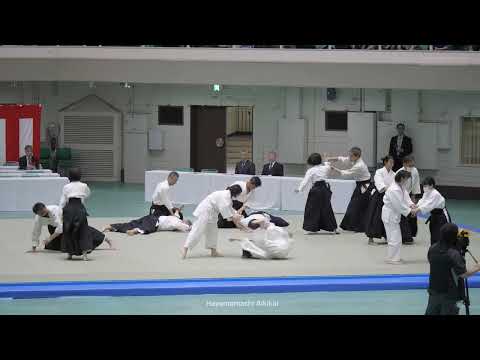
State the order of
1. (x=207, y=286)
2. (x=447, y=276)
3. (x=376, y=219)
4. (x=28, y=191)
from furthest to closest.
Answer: (x=28, y=191) < (x=376, y=219) < (x=207, y=286) < (x=447, y=276)

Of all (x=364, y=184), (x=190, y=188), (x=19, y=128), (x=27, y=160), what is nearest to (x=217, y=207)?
(x=364, y=184)

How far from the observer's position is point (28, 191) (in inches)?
851

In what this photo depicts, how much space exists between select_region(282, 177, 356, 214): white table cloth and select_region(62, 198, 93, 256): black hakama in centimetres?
711

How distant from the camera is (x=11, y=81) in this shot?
85.8 ft

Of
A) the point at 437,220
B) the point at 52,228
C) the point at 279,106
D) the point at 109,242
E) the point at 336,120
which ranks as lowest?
the point at 109,242

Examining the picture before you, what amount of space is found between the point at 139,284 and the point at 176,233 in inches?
168

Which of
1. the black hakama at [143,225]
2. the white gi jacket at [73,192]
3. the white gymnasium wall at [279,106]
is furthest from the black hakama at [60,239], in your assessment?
the white gymnasium wall at [279,106]

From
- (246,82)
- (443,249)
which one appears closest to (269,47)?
(246,82)

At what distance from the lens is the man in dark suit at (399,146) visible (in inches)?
995

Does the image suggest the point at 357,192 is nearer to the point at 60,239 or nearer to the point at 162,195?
the point at 162,195

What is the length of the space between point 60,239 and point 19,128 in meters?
8.01

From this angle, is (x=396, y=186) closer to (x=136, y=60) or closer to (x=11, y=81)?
(x=136, y=60)

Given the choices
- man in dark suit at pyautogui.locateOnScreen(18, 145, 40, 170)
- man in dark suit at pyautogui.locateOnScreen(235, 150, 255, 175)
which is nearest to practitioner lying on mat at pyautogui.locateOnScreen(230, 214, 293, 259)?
man in dark suit at pyautogui.locateOnScreen(235, 150, 255, 175)

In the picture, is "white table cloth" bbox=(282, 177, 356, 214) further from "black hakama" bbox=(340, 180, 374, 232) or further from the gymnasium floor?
"black hakama" bbox=(340, 180, 374, 232)
